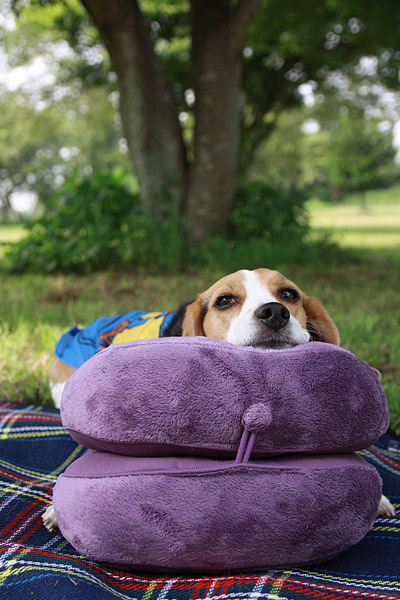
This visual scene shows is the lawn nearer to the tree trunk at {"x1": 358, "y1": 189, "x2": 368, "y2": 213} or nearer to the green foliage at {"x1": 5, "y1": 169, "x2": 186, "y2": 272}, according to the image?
the green foliage at {"x1": 5, "y1": 169, "x2": 186, "y2": 272}

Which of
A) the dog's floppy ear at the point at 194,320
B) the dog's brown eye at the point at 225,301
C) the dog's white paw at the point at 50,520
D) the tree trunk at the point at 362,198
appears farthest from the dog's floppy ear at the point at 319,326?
the tree trunk at the point at 362,198

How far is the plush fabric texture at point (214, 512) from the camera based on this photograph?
1397 millimetres

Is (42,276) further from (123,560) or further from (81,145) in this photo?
(81,145)

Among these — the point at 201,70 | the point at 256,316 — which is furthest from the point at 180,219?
the point at 256,316

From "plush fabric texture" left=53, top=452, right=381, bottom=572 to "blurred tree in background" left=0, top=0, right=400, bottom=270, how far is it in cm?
620

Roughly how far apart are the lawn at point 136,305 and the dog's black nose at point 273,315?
1324mm

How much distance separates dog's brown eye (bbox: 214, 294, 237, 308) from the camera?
2285 millimetres

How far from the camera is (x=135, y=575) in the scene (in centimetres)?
153

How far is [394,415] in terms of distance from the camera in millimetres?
2867

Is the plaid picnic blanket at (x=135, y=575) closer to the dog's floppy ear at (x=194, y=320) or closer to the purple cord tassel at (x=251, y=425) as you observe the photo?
the purple cord tassel at (x=251, y=425)

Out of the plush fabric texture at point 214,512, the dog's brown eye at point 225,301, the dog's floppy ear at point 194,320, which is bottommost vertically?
the plush fabric texture at point 214,512

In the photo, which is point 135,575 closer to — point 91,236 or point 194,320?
point 194,320

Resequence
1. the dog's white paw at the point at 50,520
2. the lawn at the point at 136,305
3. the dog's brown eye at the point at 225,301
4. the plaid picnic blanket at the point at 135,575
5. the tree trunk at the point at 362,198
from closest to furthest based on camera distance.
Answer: the plaid picnic blanket at the point at 135,575, the dog's white paw at the point at 50,520, the dog's brown eye at the point at 225,301, the lawn at the point at 136,305, the tree trunk at the point at 362,198

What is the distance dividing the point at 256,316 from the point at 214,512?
805 millimetres
